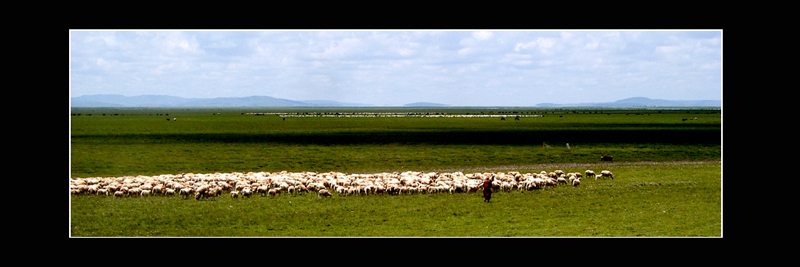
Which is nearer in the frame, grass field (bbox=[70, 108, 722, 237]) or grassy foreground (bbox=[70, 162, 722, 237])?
grassy foreground (bbox=[70, 162, 722, 237])

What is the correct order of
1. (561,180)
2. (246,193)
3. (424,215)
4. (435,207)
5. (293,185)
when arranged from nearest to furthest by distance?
(424,215) → (435,207) → (246,193) → (293,185) → (561,180)

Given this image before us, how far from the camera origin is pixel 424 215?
18500mm

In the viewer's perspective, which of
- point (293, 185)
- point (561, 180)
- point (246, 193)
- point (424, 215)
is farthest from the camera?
point (561, 180)

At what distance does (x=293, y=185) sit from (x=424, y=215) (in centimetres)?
673

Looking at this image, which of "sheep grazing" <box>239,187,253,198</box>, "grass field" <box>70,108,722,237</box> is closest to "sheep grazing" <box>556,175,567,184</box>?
"grass field" <box>70,108,722,237</box>

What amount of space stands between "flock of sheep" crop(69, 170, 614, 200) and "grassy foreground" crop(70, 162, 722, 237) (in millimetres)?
630

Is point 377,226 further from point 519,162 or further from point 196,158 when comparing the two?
point 196,158

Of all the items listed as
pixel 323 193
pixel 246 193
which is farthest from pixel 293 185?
pixel 246 193

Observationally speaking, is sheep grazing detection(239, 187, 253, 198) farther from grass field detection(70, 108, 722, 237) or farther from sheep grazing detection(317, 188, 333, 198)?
sheep grazing detection(317, 188, 333, 198)

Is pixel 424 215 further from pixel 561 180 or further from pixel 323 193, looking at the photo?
Result: pixel 561 180

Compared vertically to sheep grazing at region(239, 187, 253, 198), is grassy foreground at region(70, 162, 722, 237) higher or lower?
lower

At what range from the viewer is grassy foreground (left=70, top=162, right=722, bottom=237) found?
1661cm
